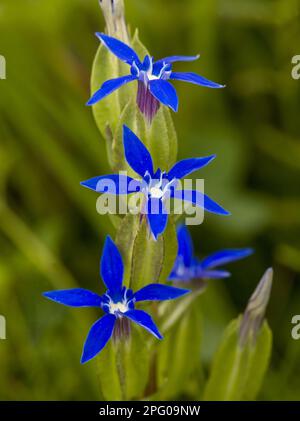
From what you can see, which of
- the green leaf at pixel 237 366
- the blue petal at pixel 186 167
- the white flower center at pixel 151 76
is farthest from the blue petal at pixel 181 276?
the white flower center at pixel 151 76

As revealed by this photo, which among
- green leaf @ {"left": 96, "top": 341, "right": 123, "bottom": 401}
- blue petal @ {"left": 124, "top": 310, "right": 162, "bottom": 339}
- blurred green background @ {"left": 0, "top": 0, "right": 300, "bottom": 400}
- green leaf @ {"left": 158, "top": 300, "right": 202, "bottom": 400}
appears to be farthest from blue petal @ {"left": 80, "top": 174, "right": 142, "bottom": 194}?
blurred green background @ {"left": 0, "top": 0, "right": 300, "bottom": 400}

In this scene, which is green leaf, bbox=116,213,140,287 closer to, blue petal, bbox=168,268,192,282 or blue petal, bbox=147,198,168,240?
blue petal, bbox=147,198,168,240

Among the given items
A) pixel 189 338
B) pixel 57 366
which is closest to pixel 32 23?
pixel 57 366

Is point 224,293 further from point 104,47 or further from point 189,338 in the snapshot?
point 104,47

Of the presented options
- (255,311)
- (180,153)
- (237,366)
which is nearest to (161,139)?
(255,311)

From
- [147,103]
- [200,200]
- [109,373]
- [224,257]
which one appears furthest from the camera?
[224,257]

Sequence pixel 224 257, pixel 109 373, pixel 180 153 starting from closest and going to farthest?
pixel 109 373 < pixel 224 257 < pixel 180 153

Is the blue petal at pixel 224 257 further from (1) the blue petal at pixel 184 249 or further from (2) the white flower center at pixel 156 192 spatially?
(2) the white flower center at pixel 156 192

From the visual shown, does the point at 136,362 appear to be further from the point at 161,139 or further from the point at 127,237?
the point at 161,139
